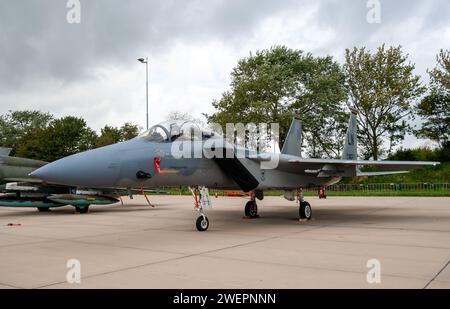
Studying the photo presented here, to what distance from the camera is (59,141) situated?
4984 centimetres

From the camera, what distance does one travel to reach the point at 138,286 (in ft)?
13.8

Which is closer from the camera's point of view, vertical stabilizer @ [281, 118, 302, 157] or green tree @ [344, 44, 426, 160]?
vertical stabilizer @ [281, 118, 302, 157]

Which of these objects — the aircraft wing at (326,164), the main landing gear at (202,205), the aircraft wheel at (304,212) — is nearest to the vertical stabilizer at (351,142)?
the aircraft wing at (326,164)

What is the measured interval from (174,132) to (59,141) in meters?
45.8

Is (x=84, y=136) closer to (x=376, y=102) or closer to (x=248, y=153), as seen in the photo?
(x=376, y=102)

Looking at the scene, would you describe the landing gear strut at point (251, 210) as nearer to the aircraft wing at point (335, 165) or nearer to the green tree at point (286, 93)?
the aircraft wing at point (335, 165)

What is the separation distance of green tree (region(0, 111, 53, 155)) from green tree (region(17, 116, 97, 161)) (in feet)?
72.1

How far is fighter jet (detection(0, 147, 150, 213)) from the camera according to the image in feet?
49.3

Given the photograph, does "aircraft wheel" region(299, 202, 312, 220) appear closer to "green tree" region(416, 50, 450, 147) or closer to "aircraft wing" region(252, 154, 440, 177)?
"aircraft wing" region(252, 154, 440, 177)

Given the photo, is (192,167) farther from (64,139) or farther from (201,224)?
(64,139)

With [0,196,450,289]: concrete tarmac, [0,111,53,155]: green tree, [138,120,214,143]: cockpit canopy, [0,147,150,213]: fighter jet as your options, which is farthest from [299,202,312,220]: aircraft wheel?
[0,111,53,155]: green tree

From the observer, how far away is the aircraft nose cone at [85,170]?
249 inches

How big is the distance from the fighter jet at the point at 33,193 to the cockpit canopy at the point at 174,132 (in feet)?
27.1
